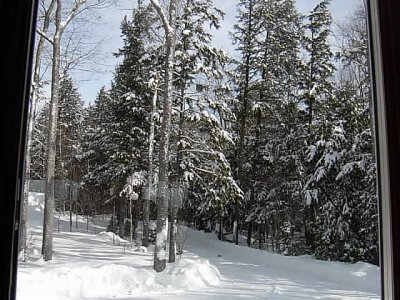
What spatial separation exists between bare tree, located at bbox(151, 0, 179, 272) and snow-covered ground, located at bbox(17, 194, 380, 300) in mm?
68

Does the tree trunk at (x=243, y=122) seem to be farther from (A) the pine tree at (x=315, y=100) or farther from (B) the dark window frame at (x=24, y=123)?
(B) the dark window frame at (x=24, y=123)

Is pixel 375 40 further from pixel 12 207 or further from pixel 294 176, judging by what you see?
pixel 294 176

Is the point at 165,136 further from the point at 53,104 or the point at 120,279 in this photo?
the point at 120,279

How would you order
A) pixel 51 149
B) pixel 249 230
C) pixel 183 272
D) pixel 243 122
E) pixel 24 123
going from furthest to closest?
1. pixel 243 122
2. pixel 249 230
3. pixel 183 272
4. pixel 51 149
5. pixel 24 123

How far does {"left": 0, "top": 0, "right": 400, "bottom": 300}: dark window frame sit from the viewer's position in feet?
3.10

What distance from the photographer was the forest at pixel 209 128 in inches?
81.6

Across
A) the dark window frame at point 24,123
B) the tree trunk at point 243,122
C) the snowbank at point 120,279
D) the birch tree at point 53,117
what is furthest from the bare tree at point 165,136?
the dark window frame at point 24,123

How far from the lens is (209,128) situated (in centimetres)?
245

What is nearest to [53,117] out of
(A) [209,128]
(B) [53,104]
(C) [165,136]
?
(B) [53,104]

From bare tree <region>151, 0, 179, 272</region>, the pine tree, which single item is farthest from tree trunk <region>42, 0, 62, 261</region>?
the pine tree

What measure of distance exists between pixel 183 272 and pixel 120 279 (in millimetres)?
340

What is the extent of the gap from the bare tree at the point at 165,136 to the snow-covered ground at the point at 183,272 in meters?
0.07

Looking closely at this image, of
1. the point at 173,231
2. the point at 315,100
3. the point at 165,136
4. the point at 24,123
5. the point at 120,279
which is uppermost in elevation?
the point at 315,100

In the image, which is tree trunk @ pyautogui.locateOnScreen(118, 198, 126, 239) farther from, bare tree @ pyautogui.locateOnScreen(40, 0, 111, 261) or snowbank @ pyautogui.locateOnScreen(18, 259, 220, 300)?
bare tree @ pyautogui.locateOnScreen(40, 0, 111, 261)
